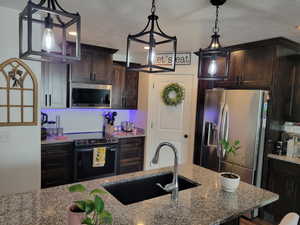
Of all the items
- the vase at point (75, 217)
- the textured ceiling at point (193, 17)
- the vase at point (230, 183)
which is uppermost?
the textured ceiling at point (193, 17)

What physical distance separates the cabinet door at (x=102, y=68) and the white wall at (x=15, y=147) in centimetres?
155

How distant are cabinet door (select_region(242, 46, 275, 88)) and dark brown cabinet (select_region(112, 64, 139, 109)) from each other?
2.23 m

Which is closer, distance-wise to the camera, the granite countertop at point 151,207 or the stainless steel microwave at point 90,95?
the granite countertop at point 151,207

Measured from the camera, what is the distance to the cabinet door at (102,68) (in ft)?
13.0

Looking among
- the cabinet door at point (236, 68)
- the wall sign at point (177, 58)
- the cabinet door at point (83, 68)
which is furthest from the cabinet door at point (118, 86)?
the cabinet door at point (236, 68)

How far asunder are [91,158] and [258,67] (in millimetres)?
3003

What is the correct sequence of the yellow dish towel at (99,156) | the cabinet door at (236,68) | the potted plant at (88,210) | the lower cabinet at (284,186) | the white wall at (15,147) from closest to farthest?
the potted plant at (88,210), the white wall at (15,147), the lower cabinet at (284,186), the cabinet door at (236,68), the yellow dish towel at (99,156)

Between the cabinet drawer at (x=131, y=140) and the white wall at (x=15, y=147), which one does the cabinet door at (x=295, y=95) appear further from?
the white wall at (x=15, y=147)

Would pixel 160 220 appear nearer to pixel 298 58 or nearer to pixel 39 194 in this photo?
pixel 39 194

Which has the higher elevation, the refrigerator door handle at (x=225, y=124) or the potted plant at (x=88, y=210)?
the refrigerator door handle at (x=225, y=124)

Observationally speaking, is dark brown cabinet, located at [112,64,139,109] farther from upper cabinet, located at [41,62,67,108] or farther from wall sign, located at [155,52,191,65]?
upper cabinet, located at [41,62,67,108]

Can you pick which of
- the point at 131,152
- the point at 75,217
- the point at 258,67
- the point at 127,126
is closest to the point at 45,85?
the point at 127,126

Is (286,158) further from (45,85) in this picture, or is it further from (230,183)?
(45,85)

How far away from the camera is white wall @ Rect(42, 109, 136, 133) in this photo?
13.2ft
